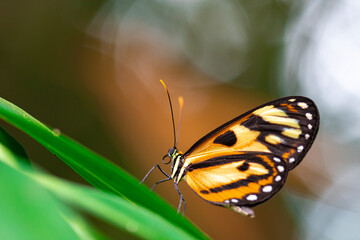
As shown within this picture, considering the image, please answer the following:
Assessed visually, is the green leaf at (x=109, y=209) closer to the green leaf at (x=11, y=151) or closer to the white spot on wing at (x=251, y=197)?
the green leaf at (x=11, y=151)

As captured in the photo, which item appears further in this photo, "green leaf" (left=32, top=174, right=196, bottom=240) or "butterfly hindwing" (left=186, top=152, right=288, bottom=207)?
"butterfly hindwing" (left=186, top=152, right=288, bottom=207)

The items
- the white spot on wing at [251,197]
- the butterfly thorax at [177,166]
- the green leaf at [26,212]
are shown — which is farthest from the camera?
the butterfly thorax at [177,166]

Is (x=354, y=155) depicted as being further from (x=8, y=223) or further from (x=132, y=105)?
(x=8, y=223)

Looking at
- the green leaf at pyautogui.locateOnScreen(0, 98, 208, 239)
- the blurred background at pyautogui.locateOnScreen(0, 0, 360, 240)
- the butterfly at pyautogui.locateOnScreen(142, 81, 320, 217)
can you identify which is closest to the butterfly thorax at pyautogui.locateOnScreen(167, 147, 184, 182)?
the butterfly at pyautogui.locateOnScreen(142, 81, 320, 217)

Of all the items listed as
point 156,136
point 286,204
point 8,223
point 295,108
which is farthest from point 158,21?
point 8,223

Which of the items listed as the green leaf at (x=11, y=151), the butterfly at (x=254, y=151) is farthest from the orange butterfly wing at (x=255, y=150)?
the green leaf at (x=11, y=151)

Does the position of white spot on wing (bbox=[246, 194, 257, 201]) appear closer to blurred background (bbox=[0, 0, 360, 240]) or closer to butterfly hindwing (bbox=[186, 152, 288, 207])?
butterfly hindwing (bbox=[186, 152, 288, 207])

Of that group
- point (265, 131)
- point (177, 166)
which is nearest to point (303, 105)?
point (265, 131)
